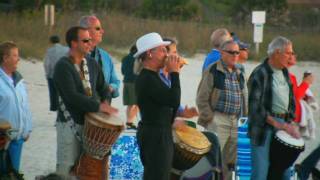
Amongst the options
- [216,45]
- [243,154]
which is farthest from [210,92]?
[216,45]

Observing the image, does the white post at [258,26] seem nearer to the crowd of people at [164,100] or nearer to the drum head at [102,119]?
the crowd of people at [164,100]

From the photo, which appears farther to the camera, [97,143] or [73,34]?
[73,34]

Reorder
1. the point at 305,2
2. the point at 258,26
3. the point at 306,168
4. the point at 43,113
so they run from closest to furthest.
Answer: the point at 306,168
the point at 43,113
the point at 258,26
the point at 305,2

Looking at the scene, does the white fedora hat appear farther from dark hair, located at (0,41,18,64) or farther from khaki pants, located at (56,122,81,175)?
dark hair, located at (0,41,18,64)

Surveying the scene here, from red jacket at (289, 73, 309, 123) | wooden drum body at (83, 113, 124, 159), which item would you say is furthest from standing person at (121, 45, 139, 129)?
wooden drum body at (83, 113, 124, 159)

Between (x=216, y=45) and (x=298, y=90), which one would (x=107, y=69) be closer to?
(x=216, y=45)

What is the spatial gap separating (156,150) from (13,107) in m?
1.51

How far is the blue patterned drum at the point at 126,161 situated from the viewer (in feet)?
27.1

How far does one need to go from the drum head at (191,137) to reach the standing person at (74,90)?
0.67m

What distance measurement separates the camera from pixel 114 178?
328 inches

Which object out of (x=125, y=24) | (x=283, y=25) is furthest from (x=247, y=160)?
(x=283, y=25)

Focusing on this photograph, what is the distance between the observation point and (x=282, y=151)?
7.79 m

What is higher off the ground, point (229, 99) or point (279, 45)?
point (279, 45)

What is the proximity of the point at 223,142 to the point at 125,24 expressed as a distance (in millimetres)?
28614
